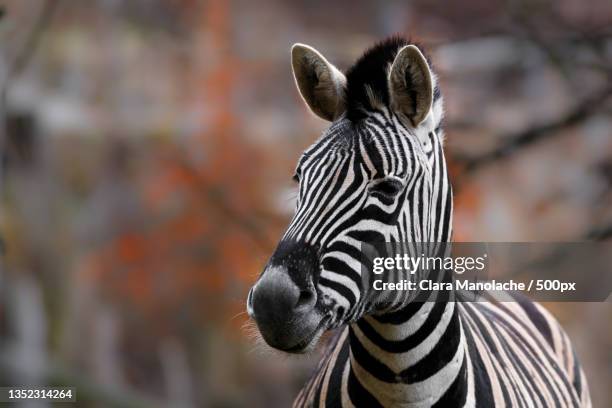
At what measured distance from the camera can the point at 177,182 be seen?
19719mm

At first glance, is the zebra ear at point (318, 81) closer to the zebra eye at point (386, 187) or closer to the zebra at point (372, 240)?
the zebra at point (372, 240)

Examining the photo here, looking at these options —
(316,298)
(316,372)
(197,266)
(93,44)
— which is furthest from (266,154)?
(316,298)

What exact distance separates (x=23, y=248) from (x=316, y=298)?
17229mm

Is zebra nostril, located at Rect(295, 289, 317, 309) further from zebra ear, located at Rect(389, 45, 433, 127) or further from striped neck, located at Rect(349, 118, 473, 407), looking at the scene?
zebra ear, located at Rect(389, 45, 433, 127)

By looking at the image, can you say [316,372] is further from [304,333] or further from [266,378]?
[266,378]

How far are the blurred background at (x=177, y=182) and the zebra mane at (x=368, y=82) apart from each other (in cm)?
1000

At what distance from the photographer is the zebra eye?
328 cm

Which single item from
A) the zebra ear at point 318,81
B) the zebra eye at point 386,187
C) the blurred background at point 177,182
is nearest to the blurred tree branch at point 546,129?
the zebra ear at point 318,81

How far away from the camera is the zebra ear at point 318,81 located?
142 inches

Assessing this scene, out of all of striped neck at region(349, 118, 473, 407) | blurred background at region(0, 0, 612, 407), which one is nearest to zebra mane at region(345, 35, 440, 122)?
striped neck at region(349, 118, 473, 407)

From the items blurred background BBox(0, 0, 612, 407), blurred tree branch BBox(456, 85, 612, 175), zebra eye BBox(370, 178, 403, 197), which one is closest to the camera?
zebra eye BBox(370, 178, 403, 197)

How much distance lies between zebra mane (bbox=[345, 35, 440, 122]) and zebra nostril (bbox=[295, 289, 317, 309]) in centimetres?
77

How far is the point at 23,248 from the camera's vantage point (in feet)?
63.1

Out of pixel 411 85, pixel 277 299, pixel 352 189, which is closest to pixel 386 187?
pixel 352 189
